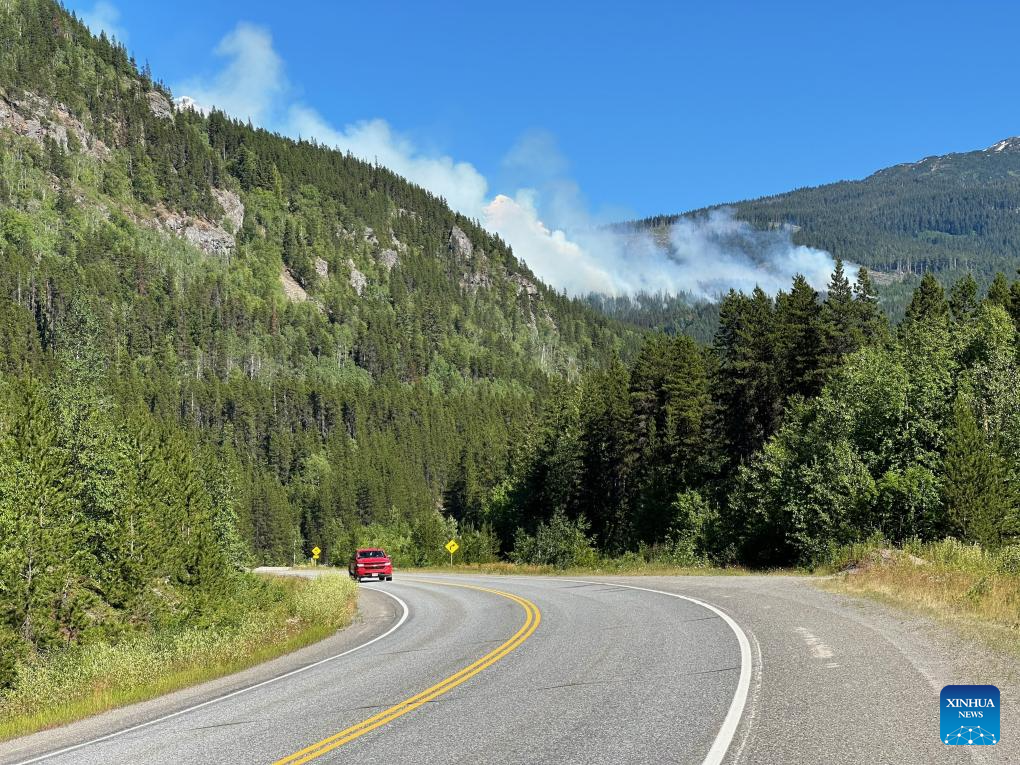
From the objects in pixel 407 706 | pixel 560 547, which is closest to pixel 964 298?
pixel 560 547

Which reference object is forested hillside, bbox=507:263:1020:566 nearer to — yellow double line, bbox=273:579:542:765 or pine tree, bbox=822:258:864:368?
pine tree, bbox=822:258:864:368

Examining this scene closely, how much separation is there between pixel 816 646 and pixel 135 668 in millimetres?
12560

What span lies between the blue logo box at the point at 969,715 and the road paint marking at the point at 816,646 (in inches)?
106

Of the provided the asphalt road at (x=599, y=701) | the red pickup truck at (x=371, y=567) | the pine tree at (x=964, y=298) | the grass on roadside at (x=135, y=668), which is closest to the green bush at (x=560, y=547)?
the red pickup truck at (x=371, y=567)

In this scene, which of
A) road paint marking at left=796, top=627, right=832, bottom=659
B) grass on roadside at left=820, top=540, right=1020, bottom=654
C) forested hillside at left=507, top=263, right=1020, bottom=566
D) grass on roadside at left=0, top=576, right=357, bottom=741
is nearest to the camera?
road paint marking at left=796, top=627, right=832, bottom=659

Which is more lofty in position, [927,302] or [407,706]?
[927,302]

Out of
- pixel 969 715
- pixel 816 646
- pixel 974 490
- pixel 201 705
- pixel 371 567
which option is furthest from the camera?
pixel 371 567

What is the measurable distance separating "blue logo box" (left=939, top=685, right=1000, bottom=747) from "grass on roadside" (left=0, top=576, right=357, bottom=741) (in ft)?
39.4

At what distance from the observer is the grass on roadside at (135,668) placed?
13.0m

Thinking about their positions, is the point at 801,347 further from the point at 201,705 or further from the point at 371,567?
the point at 201,705

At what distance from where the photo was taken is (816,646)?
12.7 metres

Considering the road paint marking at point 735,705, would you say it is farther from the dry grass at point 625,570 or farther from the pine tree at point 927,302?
the pine tree at point 927,302

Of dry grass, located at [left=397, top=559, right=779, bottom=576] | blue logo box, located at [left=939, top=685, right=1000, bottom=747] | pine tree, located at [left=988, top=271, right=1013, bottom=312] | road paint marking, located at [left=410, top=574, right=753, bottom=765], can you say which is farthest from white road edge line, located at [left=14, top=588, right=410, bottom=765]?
pine tree, located at [left=988, top=271, right=1013, bottom=312]

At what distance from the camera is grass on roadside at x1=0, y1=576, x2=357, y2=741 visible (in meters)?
13.0
